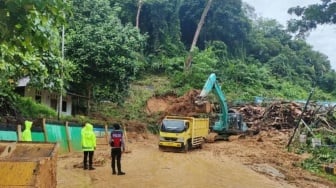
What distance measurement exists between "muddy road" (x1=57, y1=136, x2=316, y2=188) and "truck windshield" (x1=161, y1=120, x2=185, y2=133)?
134cm

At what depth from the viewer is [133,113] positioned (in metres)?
39.6

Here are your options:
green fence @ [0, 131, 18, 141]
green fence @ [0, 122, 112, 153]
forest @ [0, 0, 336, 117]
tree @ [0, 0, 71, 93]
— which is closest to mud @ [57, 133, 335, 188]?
green fence @ [0, 122, 112, 153]

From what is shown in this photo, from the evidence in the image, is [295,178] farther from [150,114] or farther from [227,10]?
[227,10]

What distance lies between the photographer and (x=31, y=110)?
89.1ft

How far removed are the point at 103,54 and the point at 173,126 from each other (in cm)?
825

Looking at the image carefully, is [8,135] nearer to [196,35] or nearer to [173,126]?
[173,126]

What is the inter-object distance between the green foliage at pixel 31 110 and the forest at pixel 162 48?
6.76 feet

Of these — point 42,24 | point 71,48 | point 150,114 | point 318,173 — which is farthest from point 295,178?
point 150,114

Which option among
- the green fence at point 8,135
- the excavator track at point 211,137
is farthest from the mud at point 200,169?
the excavator track at point 211,137

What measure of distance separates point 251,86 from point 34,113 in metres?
30.0

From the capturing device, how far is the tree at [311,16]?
49.4 ft

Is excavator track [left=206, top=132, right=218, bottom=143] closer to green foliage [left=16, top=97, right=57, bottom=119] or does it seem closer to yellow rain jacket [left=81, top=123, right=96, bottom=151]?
green foliage [left=16, top=97, right=57, bottom=119]

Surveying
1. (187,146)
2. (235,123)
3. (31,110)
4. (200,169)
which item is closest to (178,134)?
(187,146)

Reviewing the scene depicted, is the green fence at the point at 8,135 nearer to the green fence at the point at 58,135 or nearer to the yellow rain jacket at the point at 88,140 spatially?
the green fence at the point at 58,135
